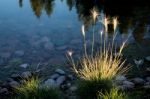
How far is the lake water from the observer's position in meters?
12.4

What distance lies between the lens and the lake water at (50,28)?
40.8 ft

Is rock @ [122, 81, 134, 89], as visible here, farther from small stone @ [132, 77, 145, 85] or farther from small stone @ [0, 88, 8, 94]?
small stone @ [0, 88, 8, 94]

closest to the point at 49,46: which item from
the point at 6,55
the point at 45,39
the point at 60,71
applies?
the point at 45,39

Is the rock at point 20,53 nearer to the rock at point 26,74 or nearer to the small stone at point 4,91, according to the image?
the rock at point 26,74

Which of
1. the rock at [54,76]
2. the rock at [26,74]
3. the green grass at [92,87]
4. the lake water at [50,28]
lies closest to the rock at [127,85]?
the green grass at [92,87]

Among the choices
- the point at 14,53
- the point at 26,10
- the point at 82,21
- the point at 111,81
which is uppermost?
the point at 26,10

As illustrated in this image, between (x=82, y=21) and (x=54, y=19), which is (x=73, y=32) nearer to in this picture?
(x=82, y=21)

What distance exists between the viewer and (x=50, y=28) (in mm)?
15547

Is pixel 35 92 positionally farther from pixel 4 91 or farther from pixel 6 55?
pixel 6 55

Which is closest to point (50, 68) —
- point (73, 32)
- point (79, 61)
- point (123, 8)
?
point (79, 61)

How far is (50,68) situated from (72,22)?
5072 mm

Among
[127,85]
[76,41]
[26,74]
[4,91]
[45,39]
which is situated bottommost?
[127,85]

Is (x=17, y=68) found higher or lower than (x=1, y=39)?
lower

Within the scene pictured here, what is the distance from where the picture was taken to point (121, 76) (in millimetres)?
9859
